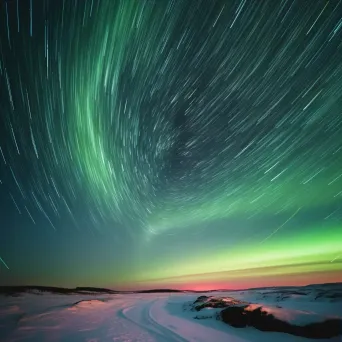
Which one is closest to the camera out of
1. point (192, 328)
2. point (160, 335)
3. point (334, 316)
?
point (334, 316)

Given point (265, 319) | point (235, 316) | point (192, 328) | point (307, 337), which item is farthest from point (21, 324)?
point (307, 337)

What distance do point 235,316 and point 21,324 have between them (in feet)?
41.6

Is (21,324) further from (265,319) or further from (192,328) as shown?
(265,319)

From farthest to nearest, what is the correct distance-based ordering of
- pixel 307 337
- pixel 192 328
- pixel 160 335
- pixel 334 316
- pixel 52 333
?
pixel 192 328
pixel 52 333
pixel 160 335
pixel 334 316
pixel 307 337

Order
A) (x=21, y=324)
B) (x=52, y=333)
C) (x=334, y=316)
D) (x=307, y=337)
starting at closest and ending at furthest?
1. (x=307, y=337)
2. (x=334, y=316)
3. (x=52, y=333)
4. (x=21, y=324)

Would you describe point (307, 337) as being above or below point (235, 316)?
below

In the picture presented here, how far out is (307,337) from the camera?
30.8 ft

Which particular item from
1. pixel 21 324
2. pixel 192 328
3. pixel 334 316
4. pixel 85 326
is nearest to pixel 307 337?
pixel 334 316

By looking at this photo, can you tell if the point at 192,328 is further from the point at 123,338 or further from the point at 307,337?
the point at 307,337

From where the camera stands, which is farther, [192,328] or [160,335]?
[192,328]

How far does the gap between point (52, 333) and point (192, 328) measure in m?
7.15

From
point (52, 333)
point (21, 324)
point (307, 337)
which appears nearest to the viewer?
point (307, 337)

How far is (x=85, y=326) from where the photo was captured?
13.2m

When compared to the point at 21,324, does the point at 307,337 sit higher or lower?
lower
